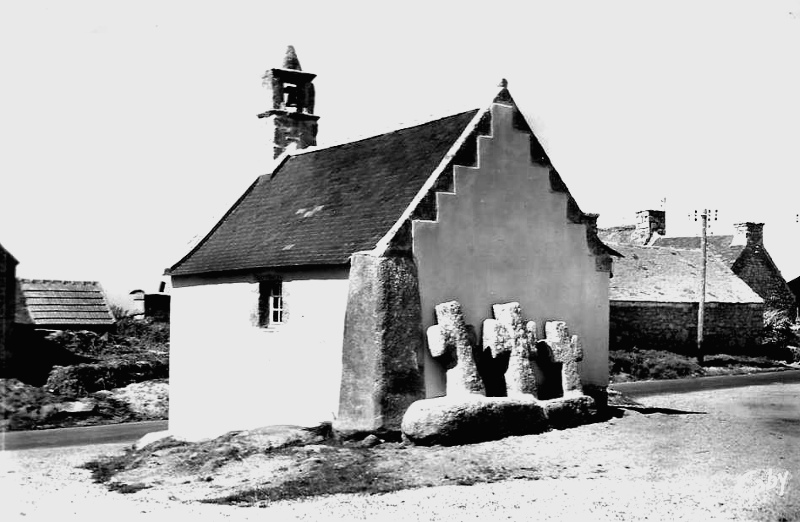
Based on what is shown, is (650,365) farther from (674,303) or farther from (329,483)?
(329,483)

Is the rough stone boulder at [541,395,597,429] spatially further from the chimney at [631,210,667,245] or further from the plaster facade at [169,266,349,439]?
the chimney at [631,210,667,245]

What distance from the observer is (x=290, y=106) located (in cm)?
2325

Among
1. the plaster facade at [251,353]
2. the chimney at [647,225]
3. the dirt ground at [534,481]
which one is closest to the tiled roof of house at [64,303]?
the plaster facade at [251,353]

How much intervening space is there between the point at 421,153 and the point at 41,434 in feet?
37.0

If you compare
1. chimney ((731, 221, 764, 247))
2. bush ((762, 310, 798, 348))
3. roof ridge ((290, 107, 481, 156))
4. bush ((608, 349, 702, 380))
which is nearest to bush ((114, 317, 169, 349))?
roof ridge ((290, 107, 481, 156))

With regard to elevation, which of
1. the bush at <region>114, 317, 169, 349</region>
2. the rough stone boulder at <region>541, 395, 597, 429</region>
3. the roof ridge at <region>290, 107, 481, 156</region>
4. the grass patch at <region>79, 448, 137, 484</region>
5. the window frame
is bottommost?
the grass patch at <region>79, 448, 137, 484</region>

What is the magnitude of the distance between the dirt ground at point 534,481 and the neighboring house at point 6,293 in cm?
588

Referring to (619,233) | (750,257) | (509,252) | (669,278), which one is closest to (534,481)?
(509,252)

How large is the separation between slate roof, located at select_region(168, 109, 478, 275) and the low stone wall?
63.9 feet

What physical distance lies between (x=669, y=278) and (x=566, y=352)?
2577 cm

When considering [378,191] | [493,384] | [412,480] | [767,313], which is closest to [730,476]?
[412,480]

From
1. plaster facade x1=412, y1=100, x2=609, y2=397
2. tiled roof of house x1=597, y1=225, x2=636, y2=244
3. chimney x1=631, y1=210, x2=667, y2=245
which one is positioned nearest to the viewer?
plaster facade x1=412, y1=100, x2=609, y2=397

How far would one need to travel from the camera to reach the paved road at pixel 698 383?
26891 millimetres

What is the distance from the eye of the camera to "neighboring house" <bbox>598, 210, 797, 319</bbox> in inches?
1857
